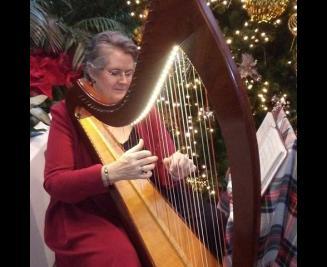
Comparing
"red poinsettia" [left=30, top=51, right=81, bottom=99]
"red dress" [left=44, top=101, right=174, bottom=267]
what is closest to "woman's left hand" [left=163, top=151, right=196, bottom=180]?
"red dress" [left=44, top=101, right=174, bottom=267]

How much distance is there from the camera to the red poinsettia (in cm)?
211

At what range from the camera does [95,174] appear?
1042 millimetres

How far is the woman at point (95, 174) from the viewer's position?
1001mm

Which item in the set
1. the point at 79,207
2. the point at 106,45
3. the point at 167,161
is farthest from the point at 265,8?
the point at 79,207

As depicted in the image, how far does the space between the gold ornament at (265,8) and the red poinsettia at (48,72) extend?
3.55 feet

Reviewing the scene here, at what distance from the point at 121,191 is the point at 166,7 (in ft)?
2.59

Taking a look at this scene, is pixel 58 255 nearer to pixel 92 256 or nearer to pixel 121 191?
pixel 92 256

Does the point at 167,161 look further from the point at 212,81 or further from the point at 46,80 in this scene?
the point at 46,80

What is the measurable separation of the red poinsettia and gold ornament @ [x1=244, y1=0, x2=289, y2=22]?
1.08m

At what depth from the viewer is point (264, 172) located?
0.85 meters

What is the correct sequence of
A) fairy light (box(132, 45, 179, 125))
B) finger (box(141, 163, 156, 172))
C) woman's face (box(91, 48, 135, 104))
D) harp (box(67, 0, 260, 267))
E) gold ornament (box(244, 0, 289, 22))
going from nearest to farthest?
1. harp (box(67, 0, 260, 267))
2. fairy light (box(132, 45, 179, 125))
3. finger (box(141, 163, 156, 172))
4. woman's face (box(91, 48, 135, 104))
5. gold ornament (box(244, 0, 289, 22))

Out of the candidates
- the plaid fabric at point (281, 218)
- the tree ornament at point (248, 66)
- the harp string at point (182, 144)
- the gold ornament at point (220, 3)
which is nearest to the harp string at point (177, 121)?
the harp string at point (182, 144)

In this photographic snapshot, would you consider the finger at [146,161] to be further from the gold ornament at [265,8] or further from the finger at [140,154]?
the gold ornament at [265,8]

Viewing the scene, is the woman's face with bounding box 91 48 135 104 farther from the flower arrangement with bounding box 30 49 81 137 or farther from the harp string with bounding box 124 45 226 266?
the flower arrangement with bounding box 30 49 81 137
